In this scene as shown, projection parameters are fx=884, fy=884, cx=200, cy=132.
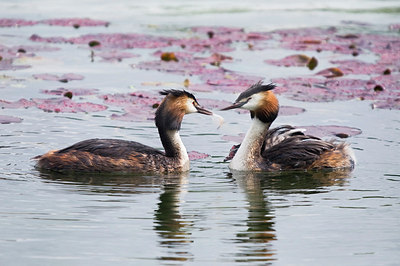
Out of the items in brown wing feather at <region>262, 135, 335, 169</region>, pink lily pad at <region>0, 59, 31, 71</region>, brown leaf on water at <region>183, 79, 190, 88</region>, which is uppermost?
pink lily pad at <region>0, 59, 31, 71</region>

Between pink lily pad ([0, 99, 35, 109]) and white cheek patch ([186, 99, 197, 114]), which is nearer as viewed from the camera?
white cheek patch ([186, 99, 197, 114])

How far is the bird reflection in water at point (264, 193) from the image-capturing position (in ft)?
25.4

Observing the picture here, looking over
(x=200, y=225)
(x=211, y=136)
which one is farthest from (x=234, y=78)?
(x=200, y=225)

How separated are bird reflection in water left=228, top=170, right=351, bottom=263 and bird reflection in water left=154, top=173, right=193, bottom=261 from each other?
474 millimetres

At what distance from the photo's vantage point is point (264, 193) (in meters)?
10.0

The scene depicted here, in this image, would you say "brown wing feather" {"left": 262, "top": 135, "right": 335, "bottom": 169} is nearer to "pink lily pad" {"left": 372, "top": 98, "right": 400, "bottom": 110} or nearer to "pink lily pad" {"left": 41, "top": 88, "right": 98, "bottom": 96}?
"pink lily pad" {"left": 372, "top": 98, "right": 400, "bottom": 110}

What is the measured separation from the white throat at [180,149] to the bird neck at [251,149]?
2.09 feet

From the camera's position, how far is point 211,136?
12758mm

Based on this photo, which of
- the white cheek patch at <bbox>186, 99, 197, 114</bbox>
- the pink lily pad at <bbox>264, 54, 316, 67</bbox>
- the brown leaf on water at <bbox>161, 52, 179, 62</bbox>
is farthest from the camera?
the pink lily pad at <bbox>264, 54, 316, 67</bbox>

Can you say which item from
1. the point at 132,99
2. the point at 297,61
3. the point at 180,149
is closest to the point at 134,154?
the point at 180,149

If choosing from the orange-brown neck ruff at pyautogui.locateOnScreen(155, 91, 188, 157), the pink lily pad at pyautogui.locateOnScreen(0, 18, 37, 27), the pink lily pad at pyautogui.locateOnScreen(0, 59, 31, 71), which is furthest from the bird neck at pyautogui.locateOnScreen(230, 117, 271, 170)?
the pink lily pad at pyautogui.locateOnScreen(0, 18, 37, 27)

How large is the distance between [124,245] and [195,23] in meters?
16.9

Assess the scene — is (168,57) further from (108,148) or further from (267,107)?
(108,148)

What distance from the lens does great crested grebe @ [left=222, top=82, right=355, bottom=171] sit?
1126 cm
